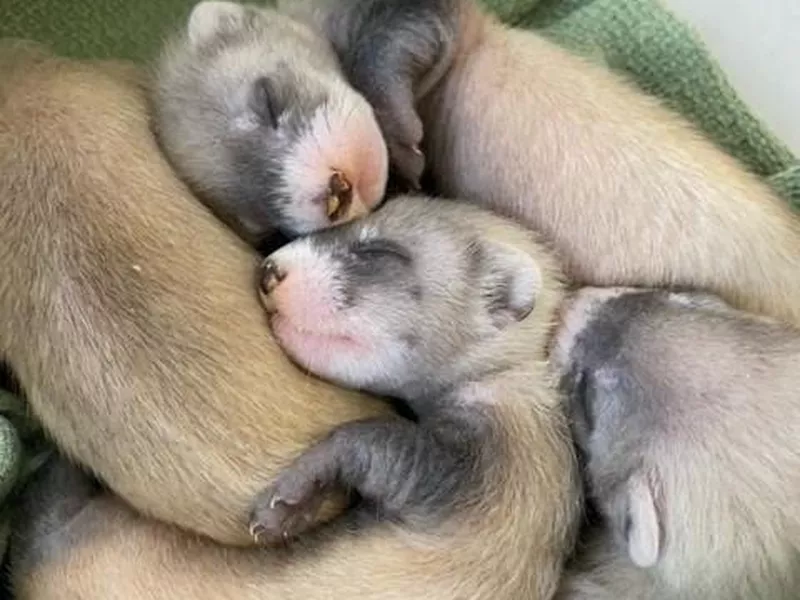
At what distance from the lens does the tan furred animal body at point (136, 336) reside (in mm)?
1743

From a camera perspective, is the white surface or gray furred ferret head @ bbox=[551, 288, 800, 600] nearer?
gray furred ferret head @ bbox=[551, 288, 800, 600]

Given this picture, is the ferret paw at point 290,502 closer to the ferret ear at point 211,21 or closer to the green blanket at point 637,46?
the ferret ear at point 211,21

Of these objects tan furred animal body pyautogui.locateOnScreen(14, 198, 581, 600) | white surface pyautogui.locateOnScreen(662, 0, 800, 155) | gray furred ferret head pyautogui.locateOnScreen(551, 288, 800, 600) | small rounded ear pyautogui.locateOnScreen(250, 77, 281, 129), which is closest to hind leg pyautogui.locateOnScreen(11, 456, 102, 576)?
tan furred animal body pyautogui.locateOnScreen(14, 198, 581, 600)

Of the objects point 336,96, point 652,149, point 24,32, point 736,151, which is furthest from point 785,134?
point 24,32

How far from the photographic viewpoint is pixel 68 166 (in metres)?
1.79

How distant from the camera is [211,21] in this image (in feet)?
6.51

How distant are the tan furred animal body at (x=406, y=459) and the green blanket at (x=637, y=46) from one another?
14.2 inches

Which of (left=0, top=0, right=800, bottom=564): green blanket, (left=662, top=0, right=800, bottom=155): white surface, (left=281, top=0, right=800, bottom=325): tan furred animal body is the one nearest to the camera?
(left=281, top=0, right=800, bottom=325): tan furred animal body

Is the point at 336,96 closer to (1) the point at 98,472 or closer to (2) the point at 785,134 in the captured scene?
(1) the point at 98,472

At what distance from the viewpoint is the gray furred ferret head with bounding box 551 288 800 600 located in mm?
1778

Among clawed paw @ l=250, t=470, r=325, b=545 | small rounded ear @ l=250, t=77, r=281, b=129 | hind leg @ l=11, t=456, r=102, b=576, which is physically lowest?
hind leg @ l=11, t=456, r=102, b=576

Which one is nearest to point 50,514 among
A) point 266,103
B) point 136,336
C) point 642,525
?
point 136,336

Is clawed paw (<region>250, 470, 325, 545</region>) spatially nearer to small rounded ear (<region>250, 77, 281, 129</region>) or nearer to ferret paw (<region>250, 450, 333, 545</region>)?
ferret paw (<region>250, 450, 333, 545</region>)

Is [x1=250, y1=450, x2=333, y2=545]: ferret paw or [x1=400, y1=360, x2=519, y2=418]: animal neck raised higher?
[x1=400, y1=360, x2=519, y2=418]: animal neck
